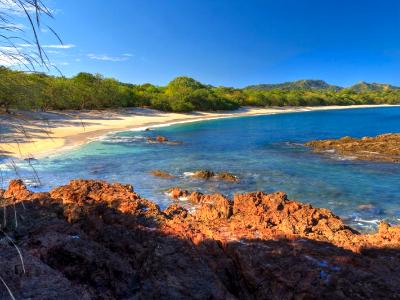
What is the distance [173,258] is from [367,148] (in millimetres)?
24044

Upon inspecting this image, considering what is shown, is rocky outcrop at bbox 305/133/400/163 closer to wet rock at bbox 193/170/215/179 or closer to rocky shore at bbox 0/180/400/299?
wet rock at bbox 193/170/215/179

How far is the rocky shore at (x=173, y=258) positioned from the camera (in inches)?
161

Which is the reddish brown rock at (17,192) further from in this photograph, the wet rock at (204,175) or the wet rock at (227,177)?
the wet rock at (227,177)

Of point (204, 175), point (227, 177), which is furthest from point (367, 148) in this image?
point (204, 175)

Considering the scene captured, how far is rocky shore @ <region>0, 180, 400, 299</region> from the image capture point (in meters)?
4.10

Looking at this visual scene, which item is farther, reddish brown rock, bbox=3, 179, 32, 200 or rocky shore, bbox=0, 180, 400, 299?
reddish brown rock, bbox=3, 179, 32, 200

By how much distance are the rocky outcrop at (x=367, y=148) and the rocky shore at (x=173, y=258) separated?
16774mm

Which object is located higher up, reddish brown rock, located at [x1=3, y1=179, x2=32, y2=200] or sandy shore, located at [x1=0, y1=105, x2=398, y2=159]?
reddish brown rock, located at [x1=3, y1=179, x2=32, y2=200]

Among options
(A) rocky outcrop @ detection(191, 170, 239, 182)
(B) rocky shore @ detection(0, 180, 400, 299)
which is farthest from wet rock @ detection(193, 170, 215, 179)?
(B) rocky shore @ detection(0, 180, 400, 299)

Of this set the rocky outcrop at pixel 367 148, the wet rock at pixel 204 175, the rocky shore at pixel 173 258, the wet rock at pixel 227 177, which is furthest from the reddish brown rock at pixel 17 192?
the rocky outcrop at pixel 367 148

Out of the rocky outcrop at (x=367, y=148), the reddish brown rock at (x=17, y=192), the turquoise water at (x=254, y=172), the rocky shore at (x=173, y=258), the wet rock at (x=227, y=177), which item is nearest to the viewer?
the rocky shore at (x=173, y=258)

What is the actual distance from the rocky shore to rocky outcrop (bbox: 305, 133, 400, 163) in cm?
1677

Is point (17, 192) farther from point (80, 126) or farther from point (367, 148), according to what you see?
point (80, 126)

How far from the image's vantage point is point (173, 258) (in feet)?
16.0
